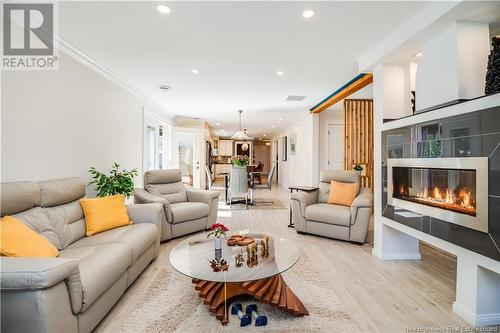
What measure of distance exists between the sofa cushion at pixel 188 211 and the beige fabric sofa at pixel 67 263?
64 centimetres

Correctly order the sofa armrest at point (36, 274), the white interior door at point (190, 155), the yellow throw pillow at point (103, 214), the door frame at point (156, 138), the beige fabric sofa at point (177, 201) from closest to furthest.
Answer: the sofa armrest at point (36, 274)
the yellow throw pillow at point (103, 214)
the beige fabric sofa at point (177, 201)
the door frame at point (156, 138)
the white interior door at point (190, 155)

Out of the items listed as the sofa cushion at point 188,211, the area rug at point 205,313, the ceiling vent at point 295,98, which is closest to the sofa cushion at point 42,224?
the area rug at point 205,313

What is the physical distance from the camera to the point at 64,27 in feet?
8.54

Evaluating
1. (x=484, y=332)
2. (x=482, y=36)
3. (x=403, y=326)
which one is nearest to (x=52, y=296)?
(x=403, y=326)

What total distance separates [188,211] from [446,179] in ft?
10.4

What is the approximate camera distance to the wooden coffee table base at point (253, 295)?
1.90 metres

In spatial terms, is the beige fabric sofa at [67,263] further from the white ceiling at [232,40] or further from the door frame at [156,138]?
the door frame at [156,138]

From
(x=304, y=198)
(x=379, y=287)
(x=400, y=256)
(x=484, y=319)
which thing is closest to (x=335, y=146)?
(x=304, y=198)

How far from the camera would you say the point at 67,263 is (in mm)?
1449

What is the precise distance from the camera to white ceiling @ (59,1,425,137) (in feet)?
7.43

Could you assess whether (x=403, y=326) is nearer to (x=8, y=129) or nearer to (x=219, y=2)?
(x=219, y=2)

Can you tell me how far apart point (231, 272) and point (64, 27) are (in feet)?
9.66

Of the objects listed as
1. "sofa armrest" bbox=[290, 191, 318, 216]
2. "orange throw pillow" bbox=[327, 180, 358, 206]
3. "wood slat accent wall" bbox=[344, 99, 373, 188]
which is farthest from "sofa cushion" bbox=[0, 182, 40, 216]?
"wood slat accent wall" bbox=[344, 99, 373, 188]

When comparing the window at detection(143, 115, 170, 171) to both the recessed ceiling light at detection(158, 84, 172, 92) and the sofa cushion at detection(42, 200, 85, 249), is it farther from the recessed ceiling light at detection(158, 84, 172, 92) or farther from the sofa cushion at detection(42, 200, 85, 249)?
the sofa cushion at detection(42, 200, 85, 249)
